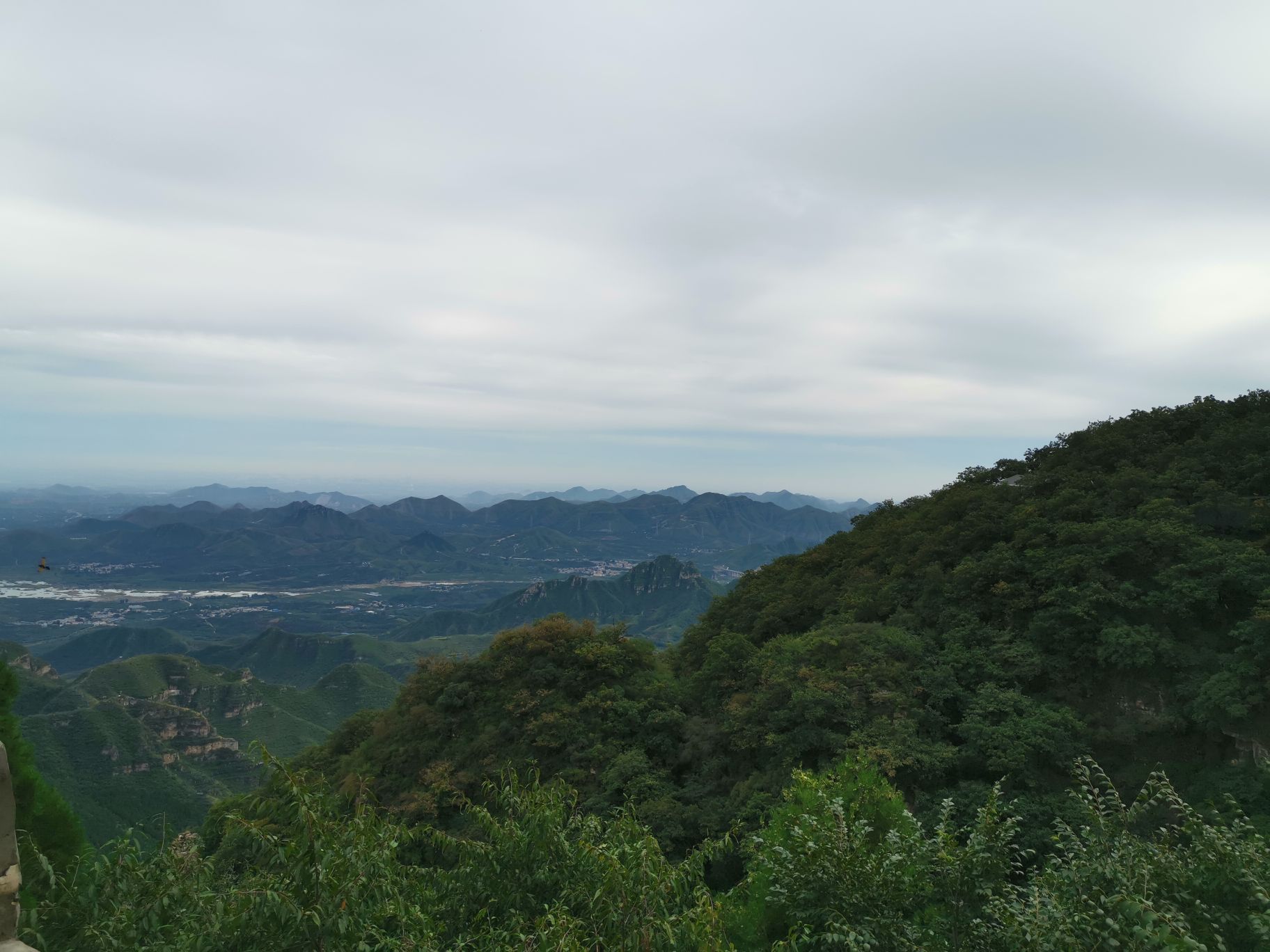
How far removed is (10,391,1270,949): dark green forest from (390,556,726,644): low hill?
151 m

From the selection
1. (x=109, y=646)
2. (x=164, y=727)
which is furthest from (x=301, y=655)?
(x=164, y=727)

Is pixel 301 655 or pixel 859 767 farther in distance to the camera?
pixel 301 655

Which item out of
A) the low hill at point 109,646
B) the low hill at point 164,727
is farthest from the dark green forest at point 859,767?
the low hill at point 109,646

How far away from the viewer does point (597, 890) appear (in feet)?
18.0

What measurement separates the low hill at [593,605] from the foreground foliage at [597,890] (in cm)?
16500

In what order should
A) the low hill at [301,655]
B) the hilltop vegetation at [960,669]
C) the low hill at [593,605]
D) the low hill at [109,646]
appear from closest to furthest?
the hilltop vegetation at [960,669] < the low hill at [301,655] < the low hill at [109,646] < the low hill at [593,605]

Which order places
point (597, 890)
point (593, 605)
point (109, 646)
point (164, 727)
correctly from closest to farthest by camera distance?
point (597, 890) < point (164, 727) < point (109, 646) < point (593, 605)

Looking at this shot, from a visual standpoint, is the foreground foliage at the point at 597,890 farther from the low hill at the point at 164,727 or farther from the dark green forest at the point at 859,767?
the low hill at the point at 164,727

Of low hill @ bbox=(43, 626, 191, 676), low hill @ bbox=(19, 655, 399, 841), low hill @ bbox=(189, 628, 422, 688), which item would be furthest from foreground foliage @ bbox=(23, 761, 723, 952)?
low hill @ bbox=(43, 626, 191, 676)

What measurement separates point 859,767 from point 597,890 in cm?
846

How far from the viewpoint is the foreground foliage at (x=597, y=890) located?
4.83m

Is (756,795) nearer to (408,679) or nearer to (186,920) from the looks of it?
(186,920)

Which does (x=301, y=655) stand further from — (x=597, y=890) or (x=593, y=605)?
(x=597, y=890)

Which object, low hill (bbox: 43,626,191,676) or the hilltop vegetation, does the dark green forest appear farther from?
low hill (bbox: 43,626,191,676)
